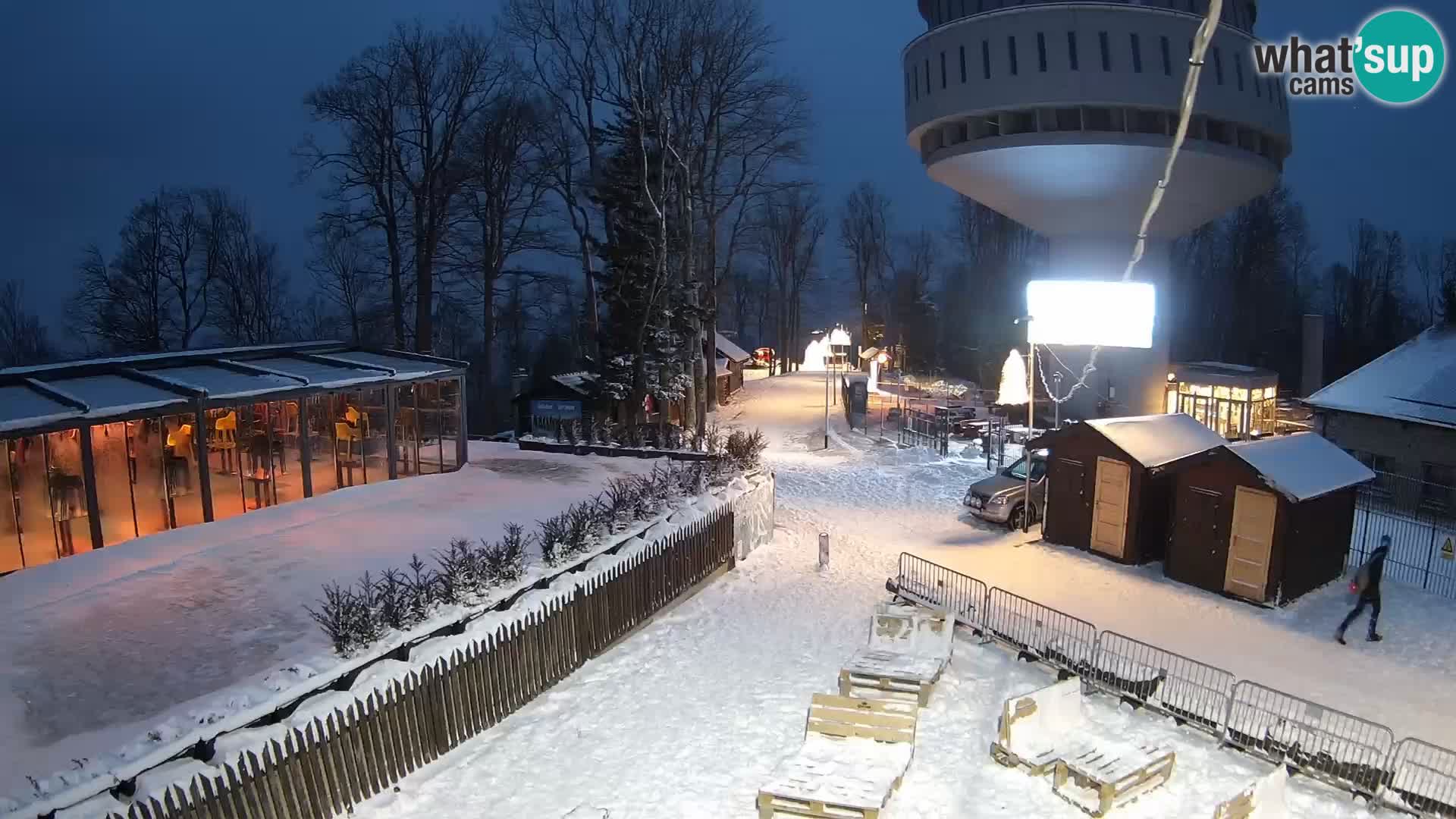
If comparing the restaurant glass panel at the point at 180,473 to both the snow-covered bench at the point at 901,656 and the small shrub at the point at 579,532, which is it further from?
the snow-covered bench at the point at 901,656

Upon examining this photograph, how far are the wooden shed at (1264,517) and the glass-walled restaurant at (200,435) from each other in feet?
55.3

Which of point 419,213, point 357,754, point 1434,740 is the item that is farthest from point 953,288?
point 357,754

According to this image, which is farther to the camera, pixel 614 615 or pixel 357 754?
pixel 614 615

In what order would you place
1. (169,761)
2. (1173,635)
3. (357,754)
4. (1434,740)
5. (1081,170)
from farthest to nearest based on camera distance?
(1081,170) < (1173,635) < (1434,740) < (357,754) < (169,761)

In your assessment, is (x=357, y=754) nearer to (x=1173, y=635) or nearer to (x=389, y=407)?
(x=1173, y=635)

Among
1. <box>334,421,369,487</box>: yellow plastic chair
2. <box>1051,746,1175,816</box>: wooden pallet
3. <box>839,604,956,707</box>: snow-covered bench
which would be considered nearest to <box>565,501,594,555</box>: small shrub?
<box>839,604,956,707</box>: snow-covered bench

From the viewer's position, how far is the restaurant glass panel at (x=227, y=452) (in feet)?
56.6

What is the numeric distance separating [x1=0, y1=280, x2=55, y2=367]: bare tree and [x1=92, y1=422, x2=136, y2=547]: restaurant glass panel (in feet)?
146

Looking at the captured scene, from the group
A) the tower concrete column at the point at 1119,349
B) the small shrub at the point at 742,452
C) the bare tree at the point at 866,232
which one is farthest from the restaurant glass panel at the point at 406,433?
the bare tree at the point at 866,232

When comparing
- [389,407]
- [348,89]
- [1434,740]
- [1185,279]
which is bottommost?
[1434,740]

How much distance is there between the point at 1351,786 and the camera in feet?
28.3

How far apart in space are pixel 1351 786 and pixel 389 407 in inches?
740

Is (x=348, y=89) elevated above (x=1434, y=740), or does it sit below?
above

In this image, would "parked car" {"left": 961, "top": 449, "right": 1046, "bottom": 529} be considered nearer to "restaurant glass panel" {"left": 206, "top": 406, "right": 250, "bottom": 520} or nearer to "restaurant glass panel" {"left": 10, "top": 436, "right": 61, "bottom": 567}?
"restaurant glass panel" {"left": 206, "top": 406, "right": 250, "bottom": 520}
